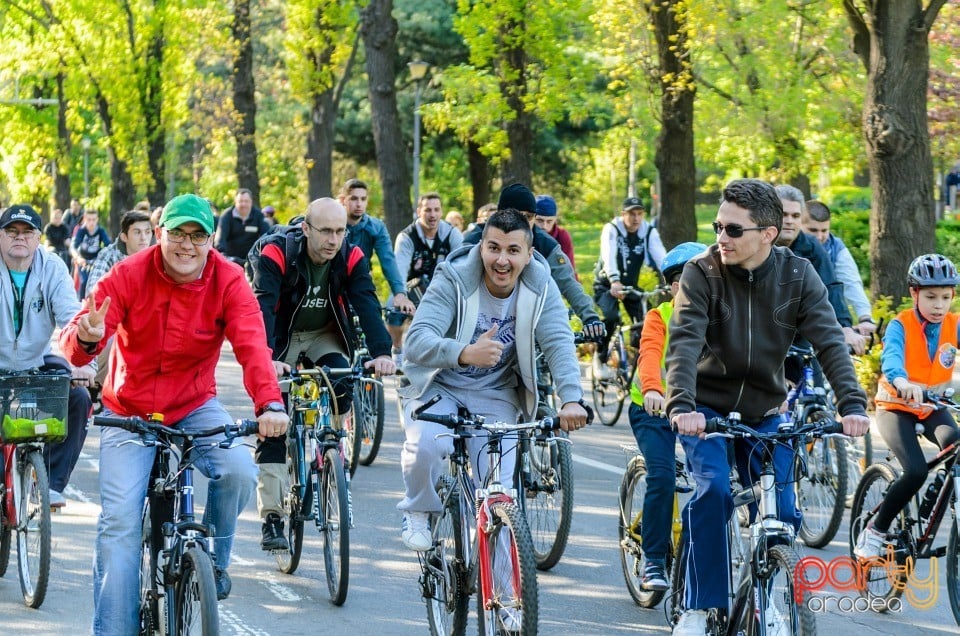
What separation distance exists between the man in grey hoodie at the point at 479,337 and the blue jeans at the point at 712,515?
79 centimetres

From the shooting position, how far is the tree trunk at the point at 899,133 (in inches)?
588

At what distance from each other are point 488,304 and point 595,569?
8.13 ft

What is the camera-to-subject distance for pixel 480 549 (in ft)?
19.0

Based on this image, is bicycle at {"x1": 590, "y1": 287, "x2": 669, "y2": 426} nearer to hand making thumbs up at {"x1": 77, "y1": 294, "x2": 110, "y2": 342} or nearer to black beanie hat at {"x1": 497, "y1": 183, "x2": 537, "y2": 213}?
black beanie hat at {"x1": 497, "y1": 183, "x2": 537, "y2": 213}

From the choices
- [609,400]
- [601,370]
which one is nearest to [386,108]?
[609,400]

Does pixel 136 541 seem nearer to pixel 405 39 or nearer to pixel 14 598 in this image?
pixel 14 598

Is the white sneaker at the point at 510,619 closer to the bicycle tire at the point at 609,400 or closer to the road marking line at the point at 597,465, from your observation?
the road marking line at the point at 597,465

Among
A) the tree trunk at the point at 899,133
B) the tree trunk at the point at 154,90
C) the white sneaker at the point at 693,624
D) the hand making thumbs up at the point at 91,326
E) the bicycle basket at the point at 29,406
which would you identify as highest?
the tree trunk at the point at 154,90

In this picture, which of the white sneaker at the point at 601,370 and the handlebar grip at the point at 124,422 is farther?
the white sneaker at the point at 601,370

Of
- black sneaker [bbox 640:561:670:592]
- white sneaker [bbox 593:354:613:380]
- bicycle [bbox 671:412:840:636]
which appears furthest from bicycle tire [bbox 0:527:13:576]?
white sneaker [bbox 593:354:613:380]

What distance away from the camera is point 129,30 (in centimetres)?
3450

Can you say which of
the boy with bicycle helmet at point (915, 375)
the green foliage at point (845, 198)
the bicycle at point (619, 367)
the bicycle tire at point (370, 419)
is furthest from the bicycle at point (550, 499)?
the green foliage at point (845, 198)

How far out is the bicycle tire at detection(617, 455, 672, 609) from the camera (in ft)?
24.0

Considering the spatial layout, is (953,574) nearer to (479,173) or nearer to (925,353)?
(925,353)
